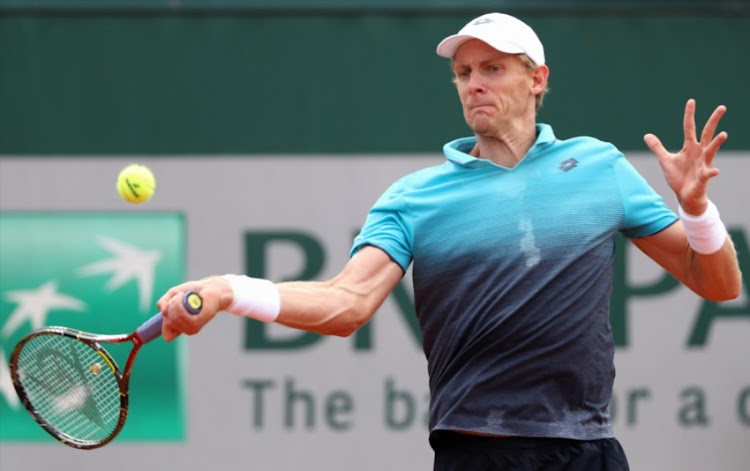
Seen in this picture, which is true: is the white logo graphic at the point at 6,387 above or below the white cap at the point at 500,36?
below

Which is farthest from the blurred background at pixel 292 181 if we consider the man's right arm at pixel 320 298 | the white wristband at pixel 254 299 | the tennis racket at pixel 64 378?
the white wristband at pixel 254 299

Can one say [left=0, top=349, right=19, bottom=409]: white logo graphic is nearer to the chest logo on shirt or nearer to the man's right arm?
the man's right arm

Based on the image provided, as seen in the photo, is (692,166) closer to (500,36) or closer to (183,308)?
(500,36)

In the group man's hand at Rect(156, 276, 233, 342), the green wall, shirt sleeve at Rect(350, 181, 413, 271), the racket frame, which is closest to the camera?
man's hand at Rect(156, 276, 233, 342)

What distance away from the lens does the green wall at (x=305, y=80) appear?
569 cm

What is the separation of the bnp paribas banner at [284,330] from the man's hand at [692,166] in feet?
8.94

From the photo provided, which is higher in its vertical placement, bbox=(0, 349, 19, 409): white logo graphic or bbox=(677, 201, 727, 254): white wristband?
bbox=(677, 201, 727, 254): white wristband

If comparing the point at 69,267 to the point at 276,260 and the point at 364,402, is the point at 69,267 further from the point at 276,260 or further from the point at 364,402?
the point at 364,402

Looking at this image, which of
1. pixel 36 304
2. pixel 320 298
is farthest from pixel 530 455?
pixel 36 304

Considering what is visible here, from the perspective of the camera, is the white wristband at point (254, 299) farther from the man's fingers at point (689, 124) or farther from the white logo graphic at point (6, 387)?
the white logo graphic at point (6, 387)

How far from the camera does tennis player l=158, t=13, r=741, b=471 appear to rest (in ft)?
9.59

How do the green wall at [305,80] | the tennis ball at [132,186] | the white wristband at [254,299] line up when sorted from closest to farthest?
the white wristband at [254,299] < the tennis ball at [132,186] < the green wall at [305,80]

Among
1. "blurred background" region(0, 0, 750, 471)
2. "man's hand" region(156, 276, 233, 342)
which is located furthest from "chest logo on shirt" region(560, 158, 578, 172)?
"blurred background" region(0, 0, 750, 471)

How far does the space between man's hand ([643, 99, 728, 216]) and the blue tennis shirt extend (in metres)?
0.15
